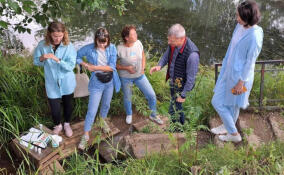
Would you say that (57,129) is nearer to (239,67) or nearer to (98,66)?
(98,66)

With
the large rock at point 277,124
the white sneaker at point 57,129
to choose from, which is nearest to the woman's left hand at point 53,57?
the white sneaker at point 57,129

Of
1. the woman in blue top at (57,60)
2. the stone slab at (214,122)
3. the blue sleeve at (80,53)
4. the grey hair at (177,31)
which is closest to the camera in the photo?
the grey hair at (177,31)

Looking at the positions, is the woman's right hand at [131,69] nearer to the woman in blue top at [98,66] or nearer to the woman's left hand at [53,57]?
the woman in blue top at [98,66]

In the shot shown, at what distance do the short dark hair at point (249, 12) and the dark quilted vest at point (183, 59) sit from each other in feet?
2.19

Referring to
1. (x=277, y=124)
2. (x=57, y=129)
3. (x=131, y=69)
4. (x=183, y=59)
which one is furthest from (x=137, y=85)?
(x=277, y=124)

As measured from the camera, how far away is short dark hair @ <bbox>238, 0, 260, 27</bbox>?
2.61 meters

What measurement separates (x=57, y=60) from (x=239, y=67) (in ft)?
6.37

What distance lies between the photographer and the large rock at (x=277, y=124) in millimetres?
3390

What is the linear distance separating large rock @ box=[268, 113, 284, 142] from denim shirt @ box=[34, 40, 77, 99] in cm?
254

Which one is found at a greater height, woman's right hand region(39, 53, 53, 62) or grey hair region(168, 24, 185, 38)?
grey hair region(168, 24, 185, 38)

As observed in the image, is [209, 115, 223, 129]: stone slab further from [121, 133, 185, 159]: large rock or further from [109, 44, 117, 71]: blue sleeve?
[109, 44, 117, 71]: blue sleeve

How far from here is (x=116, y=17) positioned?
9.67 m

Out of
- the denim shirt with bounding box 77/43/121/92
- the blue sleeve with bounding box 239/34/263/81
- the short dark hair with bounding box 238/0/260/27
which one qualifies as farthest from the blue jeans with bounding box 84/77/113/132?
the short dark hair with bounding box 238/0/260/27

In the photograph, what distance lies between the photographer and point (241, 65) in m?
2.85
